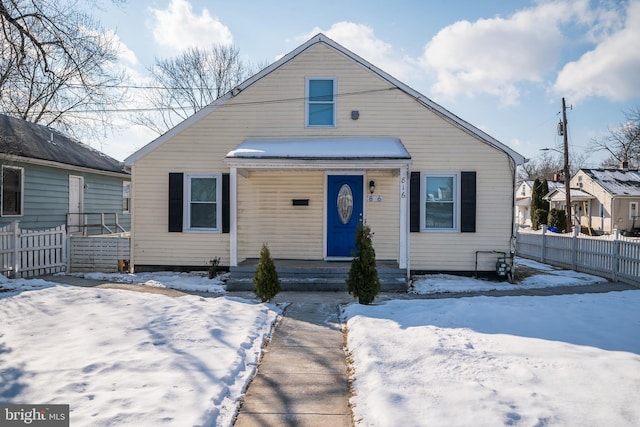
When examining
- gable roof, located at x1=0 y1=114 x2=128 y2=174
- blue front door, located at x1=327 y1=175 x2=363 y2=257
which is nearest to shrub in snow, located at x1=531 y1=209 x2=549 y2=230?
blue front door, located at x1=327 y1=175 x2=363 y2=257

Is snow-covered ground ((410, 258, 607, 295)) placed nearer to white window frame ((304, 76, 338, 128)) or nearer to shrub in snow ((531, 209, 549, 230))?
white window frame ((304, 76, 338, 128))

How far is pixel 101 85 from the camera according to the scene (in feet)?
42.7

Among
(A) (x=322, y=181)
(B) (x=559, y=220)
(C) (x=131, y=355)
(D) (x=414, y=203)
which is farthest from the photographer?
(B) (x=559, y=220)

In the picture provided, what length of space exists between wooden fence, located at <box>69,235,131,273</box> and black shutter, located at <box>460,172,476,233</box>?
27.9 feet

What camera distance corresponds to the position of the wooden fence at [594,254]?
1009 centimetres

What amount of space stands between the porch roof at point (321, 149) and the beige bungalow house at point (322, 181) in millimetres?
121

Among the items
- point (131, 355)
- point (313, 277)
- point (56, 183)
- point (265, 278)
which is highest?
point (56, 183)

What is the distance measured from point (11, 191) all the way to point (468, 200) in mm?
13046

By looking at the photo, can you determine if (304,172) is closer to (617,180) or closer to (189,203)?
(189,203)

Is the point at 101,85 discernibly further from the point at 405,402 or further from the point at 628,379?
Result: the point at 628,379

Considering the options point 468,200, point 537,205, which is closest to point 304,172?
point 468,200

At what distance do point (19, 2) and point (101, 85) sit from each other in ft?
11.0

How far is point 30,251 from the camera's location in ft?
33.4

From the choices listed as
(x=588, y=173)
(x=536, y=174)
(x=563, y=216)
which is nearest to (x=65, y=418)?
(x=563, y=216)
